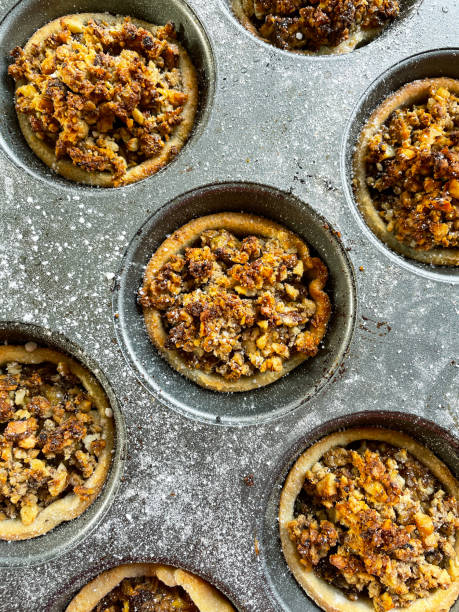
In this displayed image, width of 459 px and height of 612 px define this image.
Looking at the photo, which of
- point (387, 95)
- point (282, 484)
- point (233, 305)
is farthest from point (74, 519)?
point (387, 95)

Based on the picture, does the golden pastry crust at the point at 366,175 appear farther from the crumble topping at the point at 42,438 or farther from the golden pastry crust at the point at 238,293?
the crumble topping at the point at 42,438

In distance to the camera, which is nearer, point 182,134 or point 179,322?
point 179,322

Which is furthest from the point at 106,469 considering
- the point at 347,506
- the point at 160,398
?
the point at 347,506

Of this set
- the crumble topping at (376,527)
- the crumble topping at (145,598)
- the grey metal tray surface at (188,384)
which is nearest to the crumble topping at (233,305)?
the grey metal tray surface at (188,384)

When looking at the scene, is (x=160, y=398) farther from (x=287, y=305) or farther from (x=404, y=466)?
(x=404, y=466)

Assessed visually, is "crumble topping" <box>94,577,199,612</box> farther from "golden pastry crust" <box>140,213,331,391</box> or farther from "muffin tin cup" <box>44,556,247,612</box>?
"golden pastry crust" <box>140,213,331,391</box>

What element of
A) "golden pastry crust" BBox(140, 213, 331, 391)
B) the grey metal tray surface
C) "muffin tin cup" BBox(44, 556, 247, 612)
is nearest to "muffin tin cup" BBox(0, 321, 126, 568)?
the grey metal tray surface
